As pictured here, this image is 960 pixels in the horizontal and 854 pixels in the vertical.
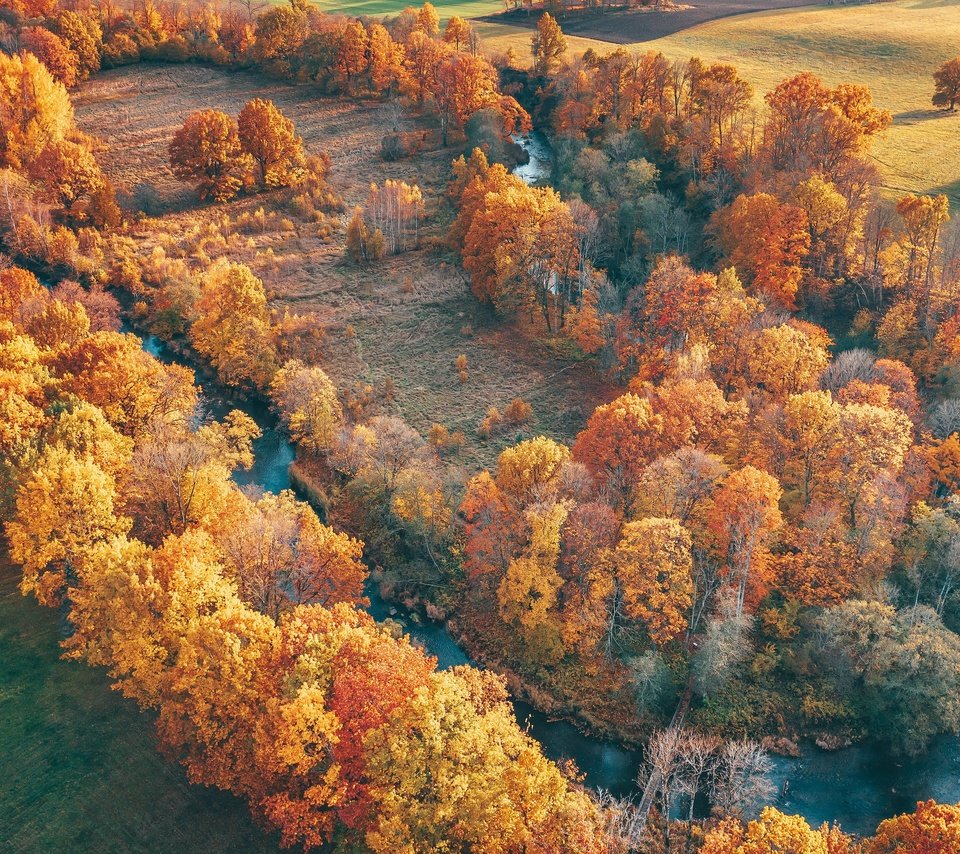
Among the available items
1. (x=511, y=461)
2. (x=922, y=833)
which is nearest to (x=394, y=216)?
(x=511, y=461)

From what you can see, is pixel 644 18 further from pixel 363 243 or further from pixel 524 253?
pixel 524 253

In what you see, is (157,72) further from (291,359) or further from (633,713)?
(633,713)

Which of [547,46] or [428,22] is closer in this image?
[547,46]

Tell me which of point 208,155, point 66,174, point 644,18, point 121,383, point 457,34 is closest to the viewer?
point 121,383

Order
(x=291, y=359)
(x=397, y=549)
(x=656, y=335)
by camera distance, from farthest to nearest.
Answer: (x=291, y=359) → (x=656, y=335) → (x=397, y=549)

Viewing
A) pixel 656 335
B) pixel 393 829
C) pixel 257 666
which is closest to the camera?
pixel 393 829

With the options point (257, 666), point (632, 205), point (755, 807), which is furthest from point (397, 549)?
point (632, 205)
